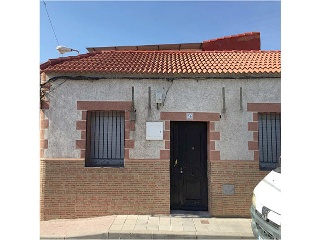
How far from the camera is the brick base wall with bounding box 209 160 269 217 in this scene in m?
6.42

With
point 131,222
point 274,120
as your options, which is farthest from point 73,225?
point 274,120

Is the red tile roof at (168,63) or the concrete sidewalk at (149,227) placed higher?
the red tile roof at (168,63)

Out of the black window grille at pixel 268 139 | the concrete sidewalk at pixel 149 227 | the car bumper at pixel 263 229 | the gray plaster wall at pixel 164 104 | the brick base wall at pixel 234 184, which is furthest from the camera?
the black window grille at pixel 268 139

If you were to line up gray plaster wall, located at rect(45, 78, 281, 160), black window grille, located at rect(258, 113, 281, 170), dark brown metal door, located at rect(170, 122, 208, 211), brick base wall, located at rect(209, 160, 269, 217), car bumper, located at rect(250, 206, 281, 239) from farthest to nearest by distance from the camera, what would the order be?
dark brown metal door, located at rect(170, 122, 208, 211) → black window grille, located at rect(258, 113, 281, 170) → gray plaster wall, located at rect(45, 78, 281, 160) → brick base wall, located at rect(209, 160, 269, 217) → car bumper, located at rect(250, 206, 281, 239)

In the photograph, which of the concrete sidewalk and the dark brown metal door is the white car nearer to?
the concrete sidewalk

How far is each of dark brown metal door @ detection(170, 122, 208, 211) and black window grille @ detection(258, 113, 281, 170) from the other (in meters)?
1.46

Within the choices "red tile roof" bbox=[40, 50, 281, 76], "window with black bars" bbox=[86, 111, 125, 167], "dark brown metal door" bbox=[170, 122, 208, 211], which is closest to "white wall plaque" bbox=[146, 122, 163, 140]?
"dark brown metal door" bbox=[170, 122, 208, 211]

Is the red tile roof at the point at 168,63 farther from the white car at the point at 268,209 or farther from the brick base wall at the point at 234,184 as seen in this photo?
the white car at the point at 268,209

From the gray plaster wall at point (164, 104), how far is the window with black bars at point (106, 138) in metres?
0.42

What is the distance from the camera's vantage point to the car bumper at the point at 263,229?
3.26m

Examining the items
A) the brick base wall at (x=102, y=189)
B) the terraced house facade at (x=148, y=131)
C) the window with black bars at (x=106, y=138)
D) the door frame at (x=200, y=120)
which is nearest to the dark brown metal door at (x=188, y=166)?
the terraced house facade at (x=148, y=131)

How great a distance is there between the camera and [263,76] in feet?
21.5

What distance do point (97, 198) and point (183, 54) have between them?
4956 millimetres

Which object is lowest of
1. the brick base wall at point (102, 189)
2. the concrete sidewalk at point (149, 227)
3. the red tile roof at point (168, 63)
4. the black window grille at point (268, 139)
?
the concrete sidewalk at point (149, 227)
